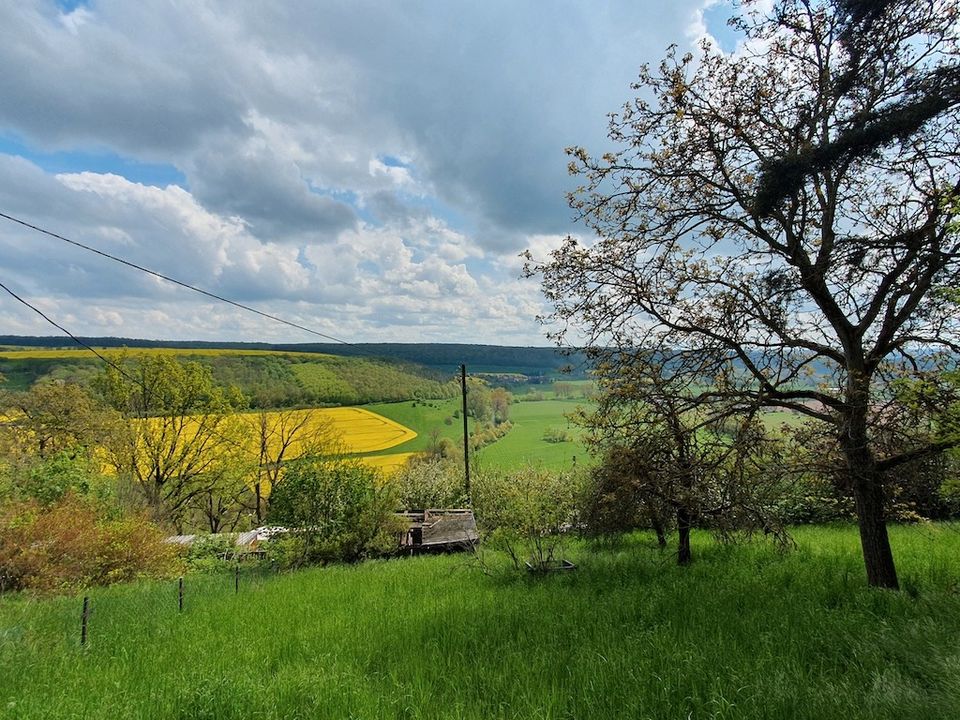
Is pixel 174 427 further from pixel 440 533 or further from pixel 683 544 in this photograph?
pixel 683 544

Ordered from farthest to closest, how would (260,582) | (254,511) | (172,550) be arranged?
(254,511) < (172,550) < (260,582)

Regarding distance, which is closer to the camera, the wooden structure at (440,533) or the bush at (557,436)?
the wooden structure at (440,533)

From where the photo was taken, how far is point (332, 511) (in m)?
15.4

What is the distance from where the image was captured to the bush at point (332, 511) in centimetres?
1516

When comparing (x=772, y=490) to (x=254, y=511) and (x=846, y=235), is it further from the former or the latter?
(x=254, y=511)

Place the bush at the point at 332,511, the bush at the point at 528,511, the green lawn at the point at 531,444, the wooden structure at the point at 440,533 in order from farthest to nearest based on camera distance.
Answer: the green lawn at the point at 531,444 → the wooden structure at the point at 440,533 → the bush at the point at 332,511 → the bush at the point at 528,511

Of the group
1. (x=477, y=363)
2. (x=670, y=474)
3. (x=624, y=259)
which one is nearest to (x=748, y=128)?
(x=624, y=259)

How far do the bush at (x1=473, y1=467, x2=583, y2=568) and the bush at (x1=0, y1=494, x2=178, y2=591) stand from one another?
10759 millimetres

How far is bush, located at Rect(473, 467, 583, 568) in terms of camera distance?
36.7ft

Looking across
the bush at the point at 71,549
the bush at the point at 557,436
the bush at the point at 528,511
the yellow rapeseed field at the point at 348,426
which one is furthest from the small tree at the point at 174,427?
the bush at the point at 557,436

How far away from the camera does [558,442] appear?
137 ft

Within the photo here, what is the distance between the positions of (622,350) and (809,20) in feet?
19.9

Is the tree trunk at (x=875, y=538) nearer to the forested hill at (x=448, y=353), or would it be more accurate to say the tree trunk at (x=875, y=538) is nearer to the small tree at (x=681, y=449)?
the small tree at (x=681, y=449)

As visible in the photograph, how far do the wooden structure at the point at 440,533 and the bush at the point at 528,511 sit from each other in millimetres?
767
